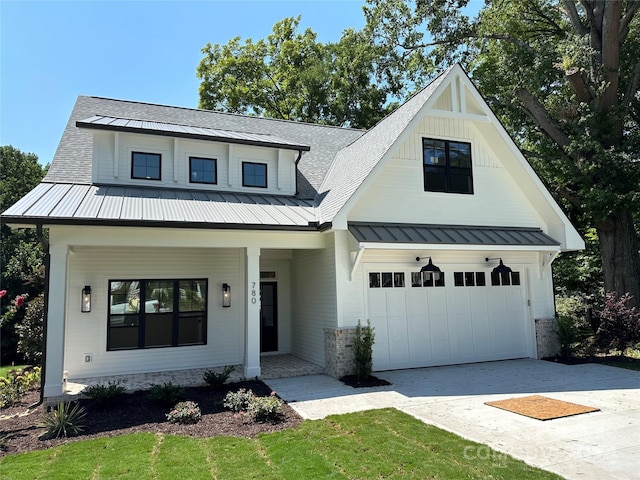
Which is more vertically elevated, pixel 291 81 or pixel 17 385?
pixel 291 81

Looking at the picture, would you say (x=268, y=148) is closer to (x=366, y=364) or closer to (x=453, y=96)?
(x=453, y=96)

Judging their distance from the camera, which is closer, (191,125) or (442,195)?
(442,195)

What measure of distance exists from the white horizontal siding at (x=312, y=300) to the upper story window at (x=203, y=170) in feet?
10.6

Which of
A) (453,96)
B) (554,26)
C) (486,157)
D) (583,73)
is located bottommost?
(486,157)

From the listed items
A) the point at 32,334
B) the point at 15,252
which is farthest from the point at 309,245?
the point at 15,252

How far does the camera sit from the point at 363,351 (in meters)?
9.46

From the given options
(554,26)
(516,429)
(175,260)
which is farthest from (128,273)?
(554,26)

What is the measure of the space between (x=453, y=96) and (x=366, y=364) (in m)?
7.19

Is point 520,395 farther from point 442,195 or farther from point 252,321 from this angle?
point 252,321

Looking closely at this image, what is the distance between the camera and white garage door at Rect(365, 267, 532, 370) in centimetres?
1056

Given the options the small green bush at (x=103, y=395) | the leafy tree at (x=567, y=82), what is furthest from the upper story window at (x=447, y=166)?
the small green bush at (x=103, y=395)

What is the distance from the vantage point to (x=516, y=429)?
6207 mm

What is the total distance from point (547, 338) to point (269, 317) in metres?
7.95

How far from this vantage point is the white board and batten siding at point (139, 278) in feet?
33.6
